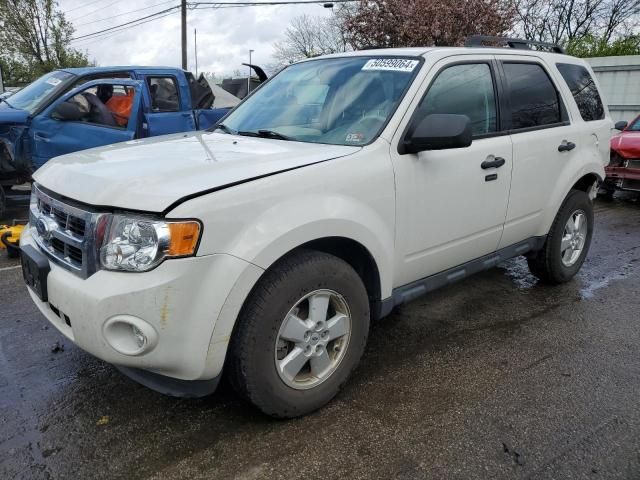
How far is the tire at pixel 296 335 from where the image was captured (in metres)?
2.37

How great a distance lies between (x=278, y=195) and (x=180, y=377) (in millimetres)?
892

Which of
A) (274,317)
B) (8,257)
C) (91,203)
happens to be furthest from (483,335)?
(8,257)

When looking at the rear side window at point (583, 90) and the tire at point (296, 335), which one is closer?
the tire at point (296, 335)

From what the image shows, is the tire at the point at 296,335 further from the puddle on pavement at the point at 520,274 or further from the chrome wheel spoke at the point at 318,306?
the puddle on pavement at the point at 520,274

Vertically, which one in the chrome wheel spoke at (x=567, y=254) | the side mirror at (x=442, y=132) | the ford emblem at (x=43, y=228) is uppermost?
the side mirror at (x=442, y=132)

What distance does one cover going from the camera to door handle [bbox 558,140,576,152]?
4.07 metres

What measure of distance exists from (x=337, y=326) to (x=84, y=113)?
18.9 ft

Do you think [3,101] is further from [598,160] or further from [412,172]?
[598,160]

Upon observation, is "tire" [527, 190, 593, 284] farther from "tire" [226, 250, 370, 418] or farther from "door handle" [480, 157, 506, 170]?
"tire" [226, 250, 370, 418]

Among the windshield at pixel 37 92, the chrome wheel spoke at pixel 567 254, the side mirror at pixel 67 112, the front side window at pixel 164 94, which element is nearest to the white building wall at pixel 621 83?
the chrome wheel spoke at pixel 567 254

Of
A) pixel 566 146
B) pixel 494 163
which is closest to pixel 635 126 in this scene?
pixel 566 146

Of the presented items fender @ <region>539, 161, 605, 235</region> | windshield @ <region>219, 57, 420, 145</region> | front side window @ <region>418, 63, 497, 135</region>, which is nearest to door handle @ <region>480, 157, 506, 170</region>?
front side window @ <region>418, 63, 497, 135</region>

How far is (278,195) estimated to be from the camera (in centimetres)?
238

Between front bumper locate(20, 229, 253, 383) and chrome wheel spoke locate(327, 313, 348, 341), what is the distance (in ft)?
2.04
